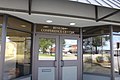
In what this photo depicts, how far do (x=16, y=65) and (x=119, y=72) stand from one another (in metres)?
4.16

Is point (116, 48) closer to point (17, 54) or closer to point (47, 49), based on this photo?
point (47, 49)

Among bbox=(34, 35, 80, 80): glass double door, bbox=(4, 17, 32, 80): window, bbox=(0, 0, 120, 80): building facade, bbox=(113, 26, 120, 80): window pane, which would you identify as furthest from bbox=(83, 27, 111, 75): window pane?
bbox=(4, 17, 32, 80): window

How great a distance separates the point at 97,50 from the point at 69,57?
125 cm

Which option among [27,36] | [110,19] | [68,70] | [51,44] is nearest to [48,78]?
[68,70]

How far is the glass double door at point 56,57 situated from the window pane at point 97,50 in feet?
1.37

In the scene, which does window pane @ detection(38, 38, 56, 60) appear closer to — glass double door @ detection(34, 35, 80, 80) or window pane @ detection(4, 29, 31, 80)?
glass double door @ detection(34, 35, 80, 80)

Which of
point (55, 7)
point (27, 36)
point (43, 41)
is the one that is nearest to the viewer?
point (55, 7)

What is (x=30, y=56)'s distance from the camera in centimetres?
655

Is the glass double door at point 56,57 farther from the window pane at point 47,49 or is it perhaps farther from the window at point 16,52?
the window at point 16,52

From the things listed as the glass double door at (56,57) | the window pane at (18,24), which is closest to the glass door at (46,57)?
the glass double door at (56,57)

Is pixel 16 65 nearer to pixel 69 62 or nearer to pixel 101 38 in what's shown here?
pixel 69 62

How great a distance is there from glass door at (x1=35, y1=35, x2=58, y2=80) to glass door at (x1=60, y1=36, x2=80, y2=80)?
0.31m

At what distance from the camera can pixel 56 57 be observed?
22.5 ft

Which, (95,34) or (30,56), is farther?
(95,34)
